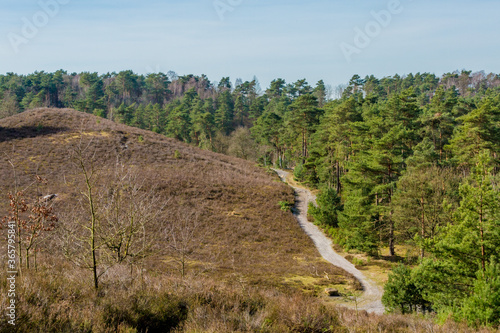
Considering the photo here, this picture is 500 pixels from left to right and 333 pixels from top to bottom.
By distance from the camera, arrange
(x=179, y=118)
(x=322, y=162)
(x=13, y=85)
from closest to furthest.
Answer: (x=322, y=162) < (x=179, y=118) < (x=13, y=85)

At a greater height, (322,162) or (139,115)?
Answer: (139,115)

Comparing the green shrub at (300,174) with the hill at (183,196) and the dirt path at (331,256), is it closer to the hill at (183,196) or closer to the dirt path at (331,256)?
the dirt path at (331,256)

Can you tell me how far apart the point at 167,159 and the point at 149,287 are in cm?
3712

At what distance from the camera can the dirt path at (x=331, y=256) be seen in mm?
16967

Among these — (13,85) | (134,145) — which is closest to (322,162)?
(134,145)

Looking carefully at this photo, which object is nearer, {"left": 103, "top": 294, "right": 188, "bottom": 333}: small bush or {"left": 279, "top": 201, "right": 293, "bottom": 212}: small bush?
{"left": 103, "top": 294, "right": 188, "bottom": 333}: small bush

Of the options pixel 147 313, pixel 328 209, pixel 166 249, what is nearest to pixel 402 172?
pixel 328 209

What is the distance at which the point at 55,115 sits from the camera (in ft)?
168

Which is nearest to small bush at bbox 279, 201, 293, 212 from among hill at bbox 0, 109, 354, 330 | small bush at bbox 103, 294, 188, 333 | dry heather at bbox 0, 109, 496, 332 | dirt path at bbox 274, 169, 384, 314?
hill at bbox 0, 109, 354, 330

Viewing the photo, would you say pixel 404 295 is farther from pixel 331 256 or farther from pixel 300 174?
pixel 300 174

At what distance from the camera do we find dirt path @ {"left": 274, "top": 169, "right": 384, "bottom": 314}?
668 inches

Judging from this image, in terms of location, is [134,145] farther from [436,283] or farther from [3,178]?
[436,283]

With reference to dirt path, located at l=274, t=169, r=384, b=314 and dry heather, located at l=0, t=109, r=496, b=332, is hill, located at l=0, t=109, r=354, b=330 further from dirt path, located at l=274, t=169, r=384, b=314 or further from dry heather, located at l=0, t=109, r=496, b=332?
dirt path, located at l=274, t=169, r=384, b=314

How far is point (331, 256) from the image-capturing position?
1013 inches
